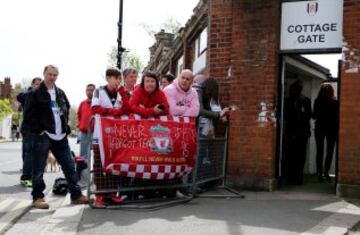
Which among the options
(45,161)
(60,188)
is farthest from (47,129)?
(60,188)

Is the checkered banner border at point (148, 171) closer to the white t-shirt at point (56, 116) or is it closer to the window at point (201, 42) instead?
the white t-shirt at point (56, 116)

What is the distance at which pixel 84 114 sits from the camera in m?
10.9

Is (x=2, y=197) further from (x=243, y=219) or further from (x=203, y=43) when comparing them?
(x=203, y=43)

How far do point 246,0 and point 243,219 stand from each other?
4.11 metres

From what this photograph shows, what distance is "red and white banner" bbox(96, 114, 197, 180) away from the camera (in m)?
6.97

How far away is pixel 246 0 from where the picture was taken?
29.1 feet

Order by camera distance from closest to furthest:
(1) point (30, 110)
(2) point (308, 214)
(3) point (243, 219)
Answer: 1. (3) point (243, 219)
2. (2) point (308, 214)
3. (1) point (30, 110)

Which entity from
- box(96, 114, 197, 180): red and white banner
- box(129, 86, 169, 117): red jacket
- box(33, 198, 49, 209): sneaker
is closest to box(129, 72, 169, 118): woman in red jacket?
box(129, 86, 169, 117): red jacket

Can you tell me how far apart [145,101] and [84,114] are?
3846 millimetres

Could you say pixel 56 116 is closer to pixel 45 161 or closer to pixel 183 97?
pixel 45 161

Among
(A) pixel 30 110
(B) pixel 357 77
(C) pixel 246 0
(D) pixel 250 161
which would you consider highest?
(C) pixel 246 0

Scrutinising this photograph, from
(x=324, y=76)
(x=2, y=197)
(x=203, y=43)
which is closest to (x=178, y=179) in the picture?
(x=2, y=197)

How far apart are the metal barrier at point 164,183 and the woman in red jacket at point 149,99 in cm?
72

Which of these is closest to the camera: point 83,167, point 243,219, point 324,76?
point 243,219
